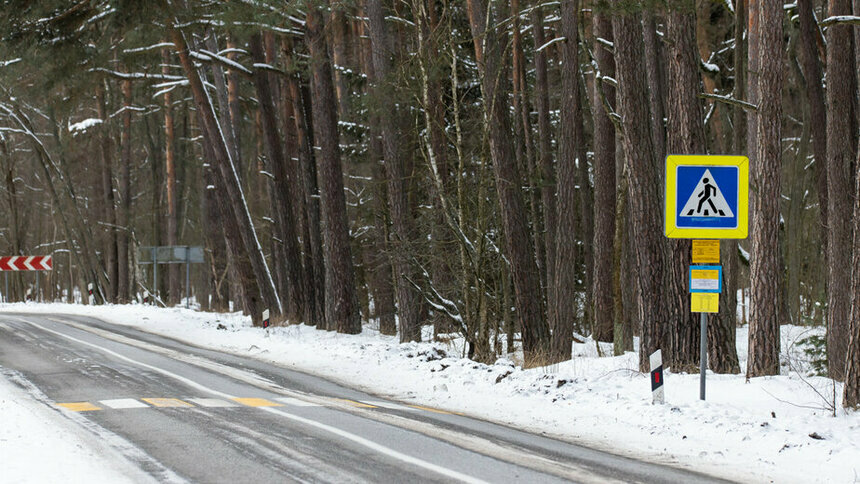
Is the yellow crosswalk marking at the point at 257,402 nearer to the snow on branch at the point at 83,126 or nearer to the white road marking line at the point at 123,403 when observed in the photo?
the white road marking line at the point at 123,403

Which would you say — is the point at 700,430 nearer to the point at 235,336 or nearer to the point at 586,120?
the point at 235,336

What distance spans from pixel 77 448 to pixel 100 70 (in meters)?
16.2

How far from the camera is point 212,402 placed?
432 inches

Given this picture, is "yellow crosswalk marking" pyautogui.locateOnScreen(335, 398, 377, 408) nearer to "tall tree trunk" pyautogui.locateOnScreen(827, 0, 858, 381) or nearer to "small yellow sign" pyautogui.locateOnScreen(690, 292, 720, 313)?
"small yellow sign" pyautogui.locateOnScreen(690, 292, 720, 313)

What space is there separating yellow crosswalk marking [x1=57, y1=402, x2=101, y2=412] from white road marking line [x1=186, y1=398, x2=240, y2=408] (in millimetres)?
1184

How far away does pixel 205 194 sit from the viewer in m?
41.5

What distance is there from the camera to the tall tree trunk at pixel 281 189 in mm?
25297

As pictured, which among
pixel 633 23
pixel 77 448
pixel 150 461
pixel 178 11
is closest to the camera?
pixel 150 461

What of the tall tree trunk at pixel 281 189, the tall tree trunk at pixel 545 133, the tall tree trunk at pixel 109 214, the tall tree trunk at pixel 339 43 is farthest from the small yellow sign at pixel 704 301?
the tall tree trunk at pixel 109 214

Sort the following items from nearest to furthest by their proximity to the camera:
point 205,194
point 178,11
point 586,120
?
1. point 178,11
2. point 586,120
3. point 205,194

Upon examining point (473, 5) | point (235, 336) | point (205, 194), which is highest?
point (473, 5)

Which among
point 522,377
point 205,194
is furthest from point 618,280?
point 205,194

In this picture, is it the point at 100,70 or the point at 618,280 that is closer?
the point at 618,280

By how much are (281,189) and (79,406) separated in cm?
1565
